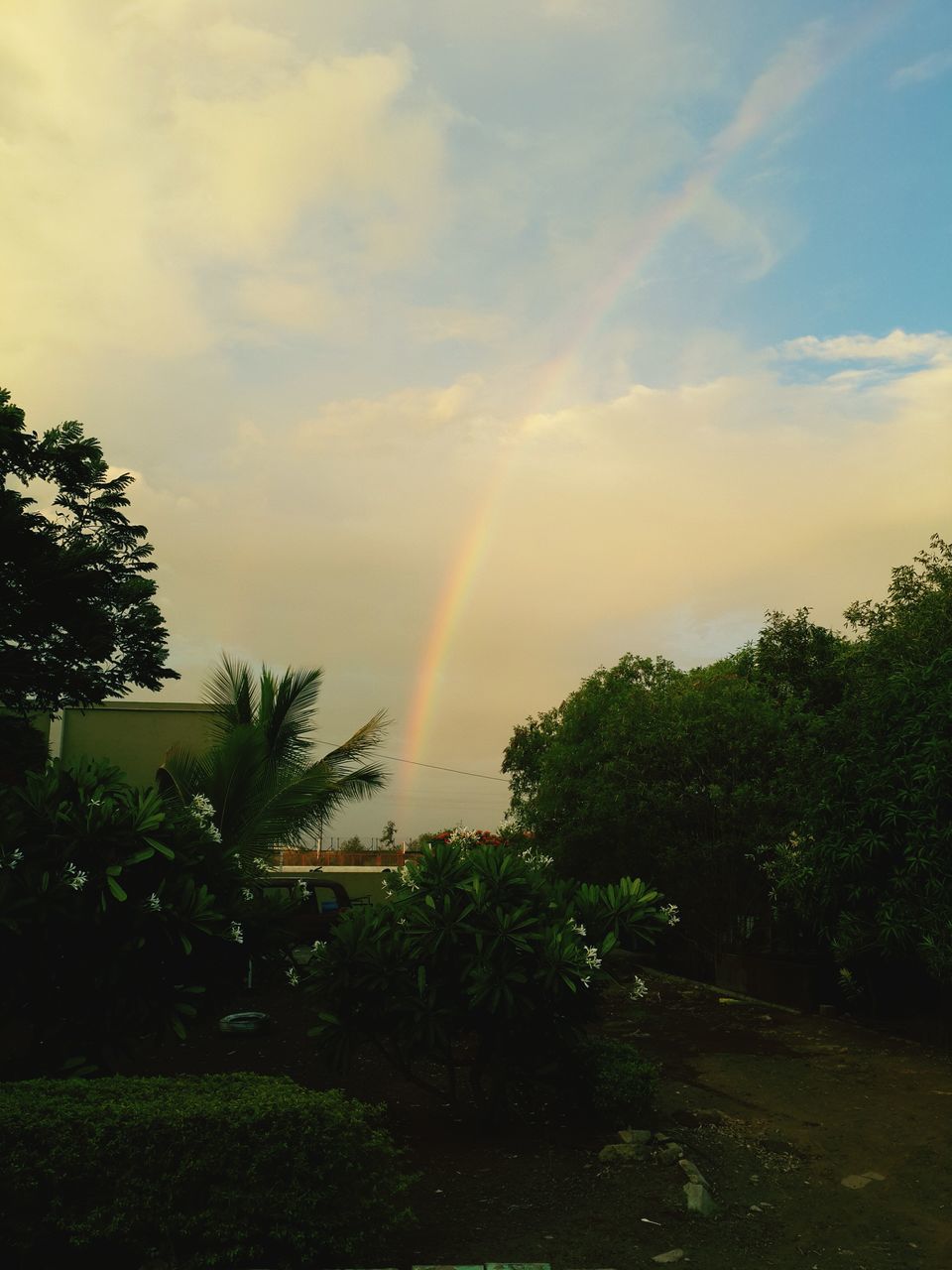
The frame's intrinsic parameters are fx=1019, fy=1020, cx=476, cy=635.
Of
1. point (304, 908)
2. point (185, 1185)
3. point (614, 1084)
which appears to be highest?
point (304, 908)

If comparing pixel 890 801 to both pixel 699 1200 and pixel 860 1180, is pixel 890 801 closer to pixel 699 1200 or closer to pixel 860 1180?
pixel 860 1180

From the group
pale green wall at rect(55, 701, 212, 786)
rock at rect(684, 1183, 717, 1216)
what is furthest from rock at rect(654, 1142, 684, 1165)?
pale green wall at rect(55, 701, 212, 786)

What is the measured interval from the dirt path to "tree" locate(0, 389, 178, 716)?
29.6 feet

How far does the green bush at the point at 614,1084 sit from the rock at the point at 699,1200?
1.53 metres

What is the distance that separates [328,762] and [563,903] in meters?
9.93

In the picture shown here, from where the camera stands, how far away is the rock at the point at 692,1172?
6.59m

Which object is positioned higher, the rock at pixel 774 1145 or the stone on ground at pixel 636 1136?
the stone on ground at pixel 636 1136

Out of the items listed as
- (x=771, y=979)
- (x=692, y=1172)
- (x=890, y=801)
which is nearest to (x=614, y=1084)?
(x=692, y=1172)

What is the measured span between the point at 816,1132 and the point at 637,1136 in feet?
6.64

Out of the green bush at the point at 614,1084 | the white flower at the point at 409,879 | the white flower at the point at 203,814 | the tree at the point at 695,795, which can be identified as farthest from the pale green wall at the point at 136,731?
the green bush at the point at 614,1084

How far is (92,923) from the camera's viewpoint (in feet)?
23.4

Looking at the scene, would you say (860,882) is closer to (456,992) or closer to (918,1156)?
(918,1156)

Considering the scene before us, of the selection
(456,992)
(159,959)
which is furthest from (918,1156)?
(159,959)

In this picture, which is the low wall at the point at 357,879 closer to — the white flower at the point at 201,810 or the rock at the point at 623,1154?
the white flower at the point at 201,810
